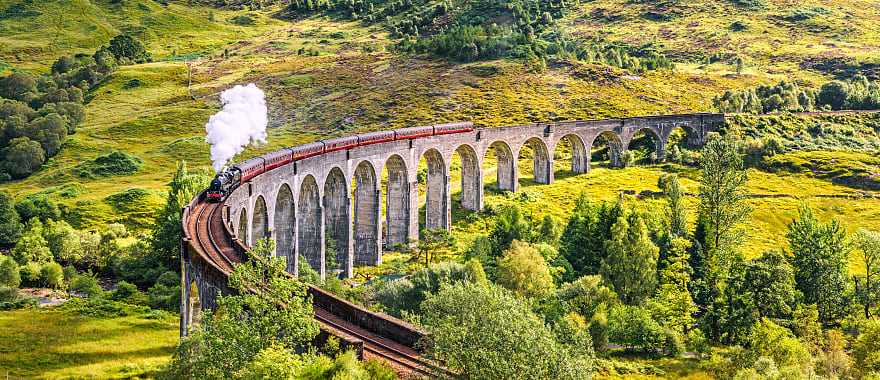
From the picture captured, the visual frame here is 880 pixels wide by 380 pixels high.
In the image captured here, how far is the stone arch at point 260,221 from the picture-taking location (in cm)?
5972

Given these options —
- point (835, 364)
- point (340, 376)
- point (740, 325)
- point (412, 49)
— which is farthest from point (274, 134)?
point (340, 376)

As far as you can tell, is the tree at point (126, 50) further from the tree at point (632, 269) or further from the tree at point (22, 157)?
the tree at point (632, 269)

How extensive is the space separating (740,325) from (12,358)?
155ft

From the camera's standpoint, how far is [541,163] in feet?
350

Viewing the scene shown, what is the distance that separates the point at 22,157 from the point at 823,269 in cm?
10215

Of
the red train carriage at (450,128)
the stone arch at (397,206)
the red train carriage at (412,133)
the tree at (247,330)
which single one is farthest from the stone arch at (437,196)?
the tree at (247,330)

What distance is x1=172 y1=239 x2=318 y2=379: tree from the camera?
29.4 meters

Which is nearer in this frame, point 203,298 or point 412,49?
point 203,298

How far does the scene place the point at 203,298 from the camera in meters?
41.3

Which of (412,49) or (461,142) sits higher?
(412,49)

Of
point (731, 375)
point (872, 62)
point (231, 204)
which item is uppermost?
point (872, 62)

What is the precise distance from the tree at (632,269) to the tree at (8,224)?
182 feet

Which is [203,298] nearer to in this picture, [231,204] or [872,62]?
[231,204]

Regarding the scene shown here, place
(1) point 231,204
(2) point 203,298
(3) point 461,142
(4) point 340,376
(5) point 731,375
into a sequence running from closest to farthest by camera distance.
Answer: (4) point 340,376
(2) point 203,298
(5) point 731,375
(1) point 231,204
(3) point 461,142
